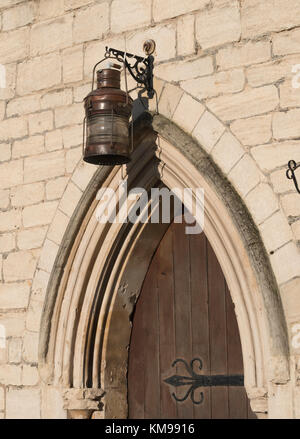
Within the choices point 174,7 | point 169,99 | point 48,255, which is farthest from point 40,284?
point 174,7

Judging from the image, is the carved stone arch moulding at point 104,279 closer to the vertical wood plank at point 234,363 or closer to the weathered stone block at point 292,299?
the vertical wood plank at point 234,363

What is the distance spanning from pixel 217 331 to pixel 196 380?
30 centimetres

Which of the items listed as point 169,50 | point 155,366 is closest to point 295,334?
point 155,366

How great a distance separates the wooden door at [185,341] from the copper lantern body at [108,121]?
0.76 meters

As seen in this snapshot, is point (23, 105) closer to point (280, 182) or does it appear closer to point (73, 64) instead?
point (73, 64)

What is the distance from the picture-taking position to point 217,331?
4.91 metres

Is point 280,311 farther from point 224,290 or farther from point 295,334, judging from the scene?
point 224,290

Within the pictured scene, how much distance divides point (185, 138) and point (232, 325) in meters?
1.05

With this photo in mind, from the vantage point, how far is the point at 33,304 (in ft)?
17.3

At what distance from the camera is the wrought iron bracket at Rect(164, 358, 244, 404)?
4.82 metres

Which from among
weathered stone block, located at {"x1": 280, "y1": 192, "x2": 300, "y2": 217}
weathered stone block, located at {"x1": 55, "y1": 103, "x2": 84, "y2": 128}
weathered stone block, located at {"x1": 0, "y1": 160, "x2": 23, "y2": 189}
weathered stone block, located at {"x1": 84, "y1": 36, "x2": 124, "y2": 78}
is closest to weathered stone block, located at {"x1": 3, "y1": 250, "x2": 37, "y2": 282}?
weathered stone block, located at {"x1": 0, "y1": 160, "x2": 23, "y2": 189}

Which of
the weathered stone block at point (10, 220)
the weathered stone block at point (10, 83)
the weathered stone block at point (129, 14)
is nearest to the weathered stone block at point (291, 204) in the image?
the weathered stone block at point (129, 14)

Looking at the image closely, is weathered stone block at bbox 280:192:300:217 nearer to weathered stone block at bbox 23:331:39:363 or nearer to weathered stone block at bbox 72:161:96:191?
weathered stone block at bbox 72:161:96:191

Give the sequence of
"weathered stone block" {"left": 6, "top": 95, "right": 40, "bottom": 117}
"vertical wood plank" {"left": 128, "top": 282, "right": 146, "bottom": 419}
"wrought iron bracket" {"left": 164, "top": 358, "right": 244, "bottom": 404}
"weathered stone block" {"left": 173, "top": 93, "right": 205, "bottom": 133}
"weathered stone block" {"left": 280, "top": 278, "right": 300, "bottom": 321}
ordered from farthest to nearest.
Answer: "weathered stone block" {"left": 6, "top": 95, "right": 40, "bottom": 117} < "vertical wood plank" {"left": 128, "top": 282, "right": 146, "bottom": 419} < "wrought iron bracket" {"left": 164, "top": 358, "right": 244, "bottom": 404} < "weathered stone block" {"left": 173, "top": 93, "right": 205, "bottom": 133} < "weathered stone block" {"left": 280, "top": 278, "right": 300, "bottom": 321}
